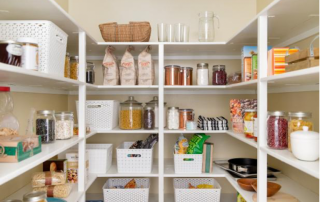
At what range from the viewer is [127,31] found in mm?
2387

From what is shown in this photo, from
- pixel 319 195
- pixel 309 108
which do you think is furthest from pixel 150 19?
pixel 319 195

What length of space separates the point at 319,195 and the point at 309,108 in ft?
2.00

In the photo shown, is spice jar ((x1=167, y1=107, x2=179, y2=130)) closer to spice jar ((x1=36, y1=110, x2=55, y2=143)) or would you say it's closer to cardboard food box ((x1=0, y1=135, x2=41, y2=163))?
spice jar ((x1=36, y1=110, x2=55, y2=143))

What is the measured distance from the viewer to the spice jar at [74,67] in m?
2.04

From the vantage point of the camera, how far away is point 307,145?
4.03ft

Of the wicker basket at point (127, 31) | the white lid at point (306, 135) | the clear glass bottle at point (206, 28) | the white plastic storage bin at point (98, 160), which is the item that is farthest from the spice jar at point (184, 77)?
the white lid at point (306, 135)

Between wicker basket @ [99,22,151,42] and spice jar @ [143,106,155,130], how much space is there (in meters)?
0.64

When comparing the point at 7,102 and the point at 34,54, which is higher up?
the point at 34,54

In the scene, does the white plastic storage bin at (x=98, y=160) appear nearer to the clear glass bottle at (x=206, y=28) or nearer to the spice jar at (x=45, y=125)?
the spice jar at (x=45, y=125)

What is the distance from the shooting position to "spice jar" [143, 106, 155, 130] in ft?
8.21

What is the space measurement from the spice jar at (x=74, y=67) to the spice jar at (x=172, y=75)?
840 mm

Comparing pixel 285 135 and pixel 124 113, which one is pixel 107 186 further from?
pixel 285 135

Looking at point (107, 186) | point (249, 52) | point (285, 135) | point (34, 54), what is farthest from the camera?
point (107, 186)

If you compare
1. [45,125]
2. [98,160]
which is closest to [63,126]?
[45,125]
